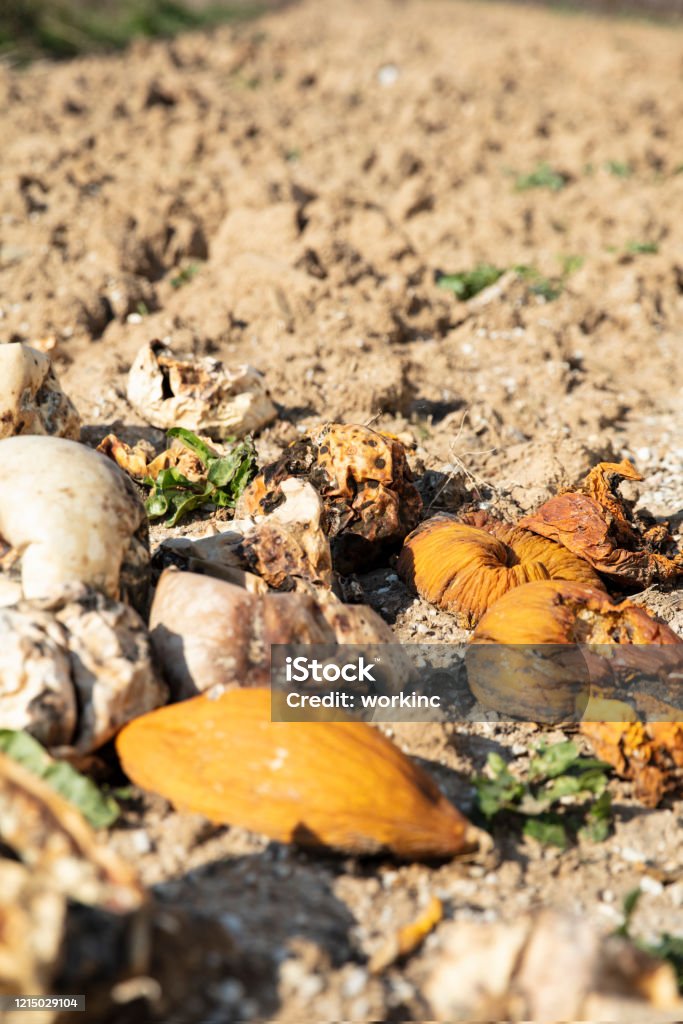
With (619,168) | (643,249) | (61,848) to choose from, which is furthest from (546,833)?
(619,168)

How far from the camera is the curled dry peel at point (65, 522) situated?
2904 mm

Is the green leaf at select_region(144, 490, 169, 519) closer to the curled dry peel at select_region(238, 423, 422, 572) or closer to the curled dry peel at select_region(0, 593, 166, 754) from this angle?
the curled dry peel at select_region(238, 423, 422, 572)

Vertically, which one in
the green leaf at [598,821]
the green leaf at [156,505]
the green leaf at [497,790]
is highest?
the green leaf at [156,505]

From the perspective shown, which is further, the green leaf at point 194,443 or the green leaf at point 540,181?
the green leaf at point 540,181

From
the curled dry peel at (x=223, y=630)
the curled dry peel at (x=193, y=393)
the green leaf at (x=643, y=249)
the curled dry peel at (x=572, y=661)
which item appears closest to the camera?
the curled dry peel at (x=223, y=630)

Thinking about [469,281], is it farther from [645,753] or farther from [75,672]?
[75,672]

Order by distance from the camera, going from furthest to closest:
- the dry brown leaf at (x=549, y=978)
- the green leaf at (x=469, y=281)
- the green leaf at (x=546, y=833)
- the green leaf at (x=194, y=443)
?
the green leaf at (x=469, y=281)
the green leaf at (x=194, y=443)
the green leaf at (x=546, y=833)
the dry brown leaf at (x=549, y=978)

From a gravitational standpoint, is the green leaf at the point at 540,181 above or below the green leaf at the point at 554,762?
above

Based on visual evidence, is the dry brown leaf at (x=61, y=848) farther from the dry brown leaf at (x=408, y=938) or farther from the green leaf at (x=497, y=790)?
the green leaf at (x=497, y=790)

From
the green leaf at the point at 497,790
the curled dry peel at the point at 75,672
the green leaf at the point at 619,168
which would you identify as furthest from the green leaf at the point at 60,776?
the green leaf at the point at 619,168

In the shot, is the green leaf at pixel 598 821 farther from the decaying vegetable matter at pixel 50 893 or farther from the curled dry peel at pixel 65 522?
the curled dry peel at pixel 65 522

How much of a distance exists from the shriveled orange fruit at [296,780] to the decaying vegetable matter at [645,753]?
2.07ft

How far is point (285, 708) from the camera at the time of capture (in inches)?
109

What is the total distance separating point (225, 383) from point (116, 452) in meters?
0.61
